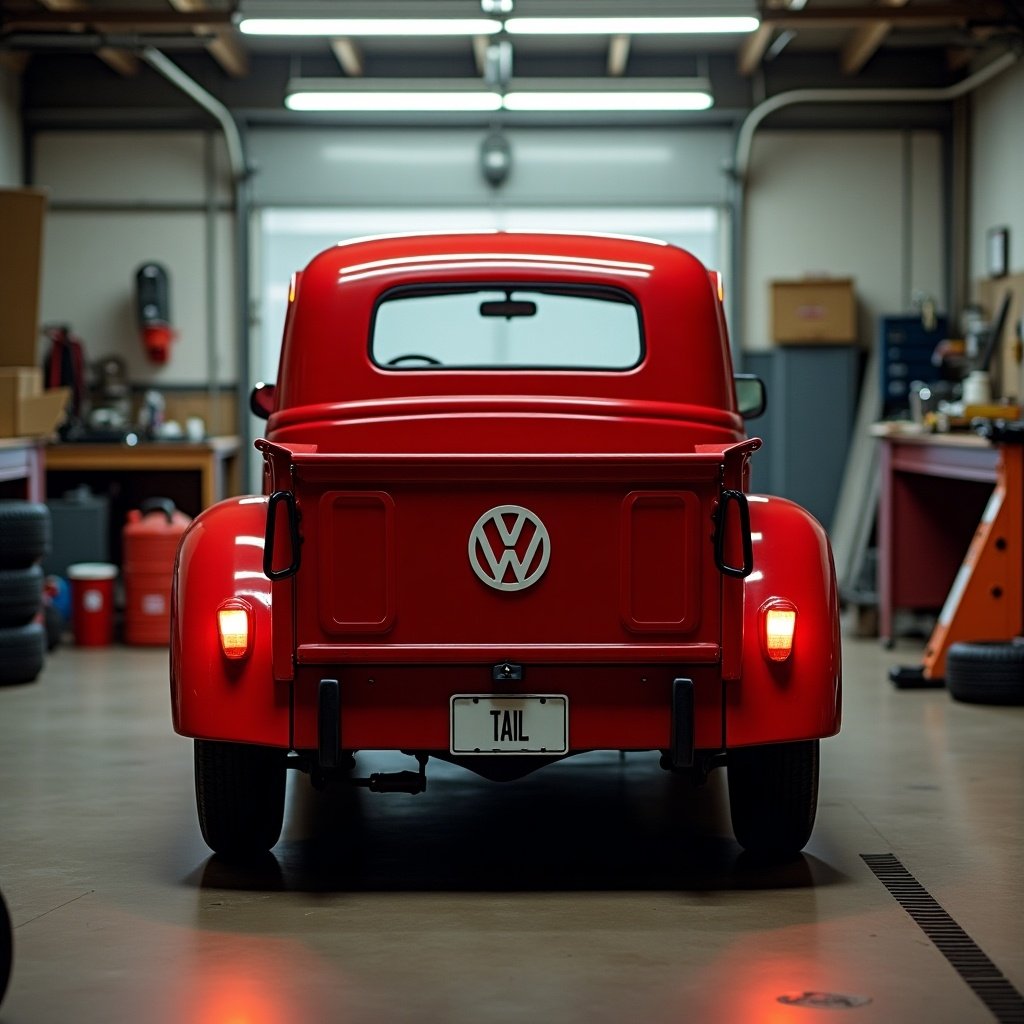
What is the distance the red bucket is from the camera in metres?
9.73

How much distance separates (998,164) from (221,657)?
9.26 metres

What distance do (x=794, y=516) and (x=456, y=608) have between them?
0.96m

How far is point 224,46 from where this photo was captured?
11.9 m

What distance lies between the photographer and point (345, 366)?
15.4ft

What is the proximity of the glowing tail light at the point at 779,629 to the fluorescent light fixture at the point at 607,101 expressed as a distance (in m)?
8.24

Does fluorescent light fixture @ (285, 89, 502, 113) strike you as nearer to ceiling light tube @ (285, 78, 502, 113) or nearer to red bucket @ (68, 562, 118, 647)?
ceiling light tube @ (285, 78, 502, 113)

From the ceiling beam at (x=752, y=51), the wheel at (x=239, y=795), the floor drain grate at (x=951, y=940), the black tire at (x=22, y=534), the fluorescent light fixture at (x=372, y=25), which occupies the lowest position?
the floor drain grate at (x=951, y=940)

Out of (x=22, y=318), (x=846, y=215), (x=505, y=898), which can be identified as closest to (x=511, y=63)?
(x=846, y=215)

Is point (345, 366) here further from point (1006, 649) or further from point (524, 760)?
point (1006, 649)

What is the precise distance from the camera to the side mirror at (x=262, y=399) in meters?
5.40

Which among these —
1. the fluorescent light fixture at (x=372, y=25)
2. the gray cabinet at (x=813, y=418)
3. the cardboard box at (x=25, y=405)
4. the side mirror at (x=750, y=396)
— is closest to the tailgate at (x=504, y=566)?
the side mirror at (x=750, y=396)

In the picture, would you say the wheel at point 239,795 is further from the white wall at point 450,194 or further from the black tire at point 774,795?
the white wall at point 450,194

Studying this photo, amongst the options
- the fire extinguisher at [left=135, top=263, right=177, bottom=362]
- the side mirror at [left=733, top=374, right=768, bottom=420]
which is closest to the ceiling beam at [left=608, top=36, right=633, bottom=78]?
the fire extinguisher at [left=135, top=263, right=177, bottom=362]


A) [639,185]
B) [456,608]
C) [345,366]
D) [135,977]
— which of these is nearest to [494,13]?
[639,185]
